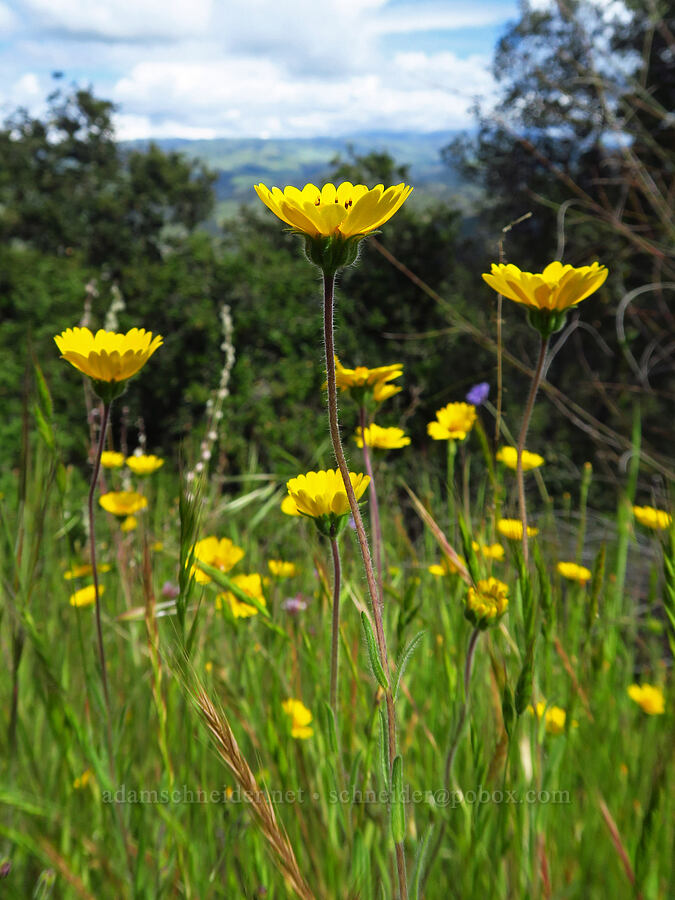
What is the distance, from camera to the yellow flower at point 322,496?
0.53 m

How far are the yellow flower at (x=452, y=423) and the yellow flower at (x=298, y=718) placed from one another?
0.45 m

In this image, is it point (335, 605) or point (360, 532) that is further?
point (335, 605)

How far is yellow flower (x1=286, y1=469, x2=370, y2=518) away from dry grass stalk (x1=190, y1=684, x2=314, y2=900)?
184mm

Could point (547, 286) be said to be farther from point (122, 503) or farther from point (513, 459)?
point (122, 503)

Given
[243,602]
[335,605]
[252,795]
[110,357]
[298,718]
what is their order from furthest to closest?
[298,718] → [243,602] → [110,357] → [335,605] → [252,795]

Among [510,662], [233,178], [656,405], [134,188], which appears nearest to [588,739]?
[510,662]

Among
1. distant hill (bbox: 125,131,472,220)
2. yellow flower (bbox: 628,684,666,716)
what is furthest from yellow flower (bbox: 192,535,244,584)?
Answer: distant hill (bbox: 125,131,472,220)

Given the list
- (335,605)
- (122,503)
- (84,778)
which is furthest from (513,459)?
(84,778)

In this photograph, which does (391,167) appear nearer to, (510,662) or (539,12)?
(539,12)

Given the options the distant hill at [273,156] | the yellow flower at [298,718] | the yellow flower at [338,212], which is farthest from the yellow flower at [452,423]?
the distant hill at [273,156]

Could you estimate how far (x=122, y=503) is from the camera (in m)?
1.12

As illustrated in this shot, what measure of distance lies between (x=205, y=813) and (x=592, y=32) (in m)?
7.74

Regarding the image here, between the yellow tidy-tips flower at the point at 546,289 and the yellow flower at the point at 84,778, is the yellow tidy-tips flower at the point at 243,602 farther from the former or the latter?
the yellow tidy-tips flower at the point at 546,289

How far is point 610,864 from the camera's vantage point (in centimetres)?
86
